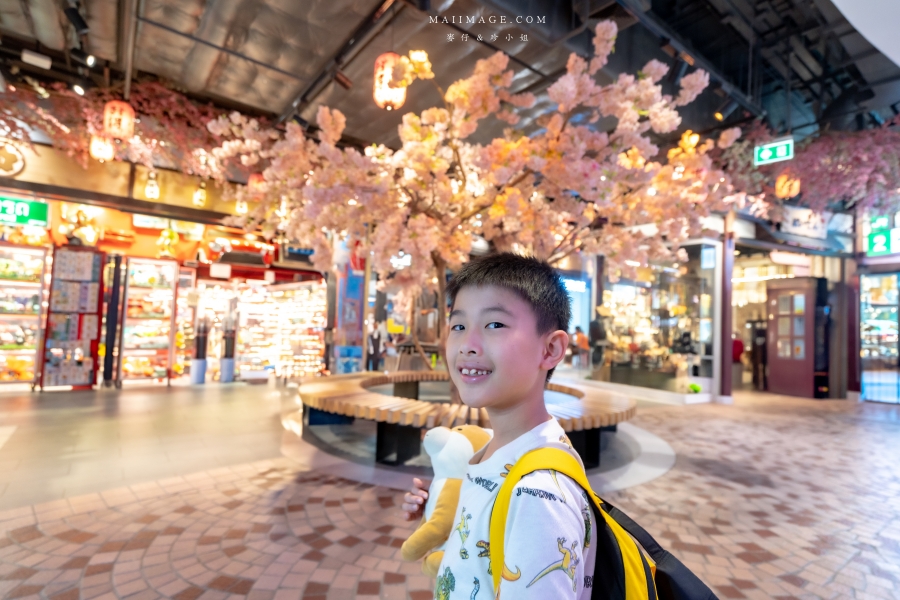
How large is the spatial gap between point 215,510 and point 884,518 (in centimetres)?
461

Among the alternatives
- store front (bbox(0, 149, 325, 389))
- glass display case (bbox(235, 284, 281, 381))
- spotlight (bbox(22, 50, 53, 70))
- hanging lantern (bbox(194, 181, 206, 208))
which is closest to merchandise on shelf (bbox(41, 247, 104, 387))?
store front (bbox(0, 149, 325, 389))

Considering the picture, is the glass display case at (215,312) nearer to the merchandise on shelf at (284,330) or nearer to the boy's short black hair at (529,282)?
the merchandise on shelf at (284,330)

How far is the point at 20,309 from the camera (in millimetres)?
7949

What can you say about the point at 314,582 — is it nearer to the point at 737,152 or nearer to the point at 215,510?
the point at 215,510

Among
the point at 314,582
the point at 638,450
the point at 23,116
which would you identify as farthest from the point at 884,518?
the point at 23,116

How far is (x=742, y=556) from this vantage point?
261 centimetres

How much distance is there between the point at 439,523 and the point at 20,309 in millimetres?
10130

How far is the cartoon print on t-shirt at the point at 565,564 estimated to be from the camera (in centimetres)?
69

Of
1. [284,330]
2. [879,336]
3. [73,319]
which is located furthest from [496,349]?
[879,336]

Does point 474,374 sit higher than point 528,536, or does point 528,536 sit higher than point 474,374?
point 474,374

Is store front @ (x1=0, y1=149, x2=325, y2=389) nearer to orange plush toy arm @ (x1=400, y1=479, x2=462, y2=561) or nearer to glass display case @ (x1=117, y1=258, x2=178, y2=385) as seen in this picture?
glass display case @ (x1=117, y1=258, x2=178, y2=385)

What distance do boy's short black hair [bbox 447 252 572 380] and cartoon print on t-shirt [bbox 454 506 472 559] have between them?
358mm

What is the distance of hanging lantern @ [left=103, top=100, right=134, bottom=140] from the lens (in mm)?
5188

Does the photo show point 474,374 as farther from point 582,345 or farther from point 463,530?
point 582,345
